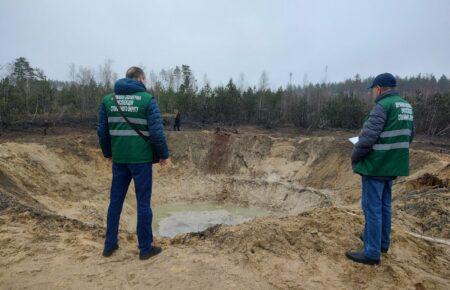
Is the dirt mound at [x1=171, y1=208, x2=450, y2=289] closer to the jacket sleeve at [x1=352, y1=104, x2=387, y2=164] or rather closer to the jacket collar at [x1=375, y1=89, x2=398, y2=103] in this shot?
the jacket sleeve at [x1=352, y1=104, x2=387, y2=164]

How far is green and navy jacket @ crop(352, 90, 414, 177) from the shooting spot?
3994 mm

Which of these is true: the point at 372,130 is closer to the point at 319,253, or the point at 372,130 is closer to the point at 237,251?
the point at 319,253

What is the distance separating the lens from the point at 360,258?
13.7 ft

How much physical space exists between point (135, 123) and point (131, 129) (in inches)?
3.6

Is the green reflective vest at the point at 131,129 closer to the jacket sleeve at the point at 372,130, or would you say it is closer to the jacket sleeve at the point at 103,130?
the jacket sleeve at the point at 103,130

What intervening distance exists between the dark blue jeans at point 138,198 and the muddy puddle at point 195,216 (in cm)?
793

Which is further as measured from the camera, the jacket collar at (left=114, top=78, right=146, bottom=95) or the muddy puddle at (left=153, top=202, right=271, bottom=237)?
the muddy puddle at (left=153, top=202, right=271, bottom=237)

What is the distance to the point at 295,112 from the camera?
105 feet

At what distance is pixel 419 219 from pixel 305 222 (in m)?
2.89

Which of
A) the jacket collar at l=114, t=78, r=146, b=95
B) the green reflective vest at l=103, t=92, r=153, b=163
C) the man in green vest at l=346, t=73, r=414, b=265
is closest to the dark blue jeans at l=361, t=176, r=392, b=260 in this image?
the man in green vest at l=346, t=73, r=414, b=265

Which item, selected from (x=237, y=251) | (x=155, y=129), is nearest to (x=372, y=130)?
(x=237, y=251)

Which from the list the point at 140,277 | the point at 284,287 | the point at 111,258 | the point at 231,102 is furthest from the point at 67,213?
the point at 231,102

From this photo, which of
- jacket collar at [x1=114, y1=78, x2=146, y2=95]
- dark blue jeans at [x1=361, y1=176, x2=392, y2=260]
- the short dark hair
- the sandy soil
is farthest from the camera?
the short dark hair

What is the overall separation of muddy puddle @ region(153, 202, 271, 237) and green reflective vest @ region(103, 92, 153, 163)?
8498 millimetres
